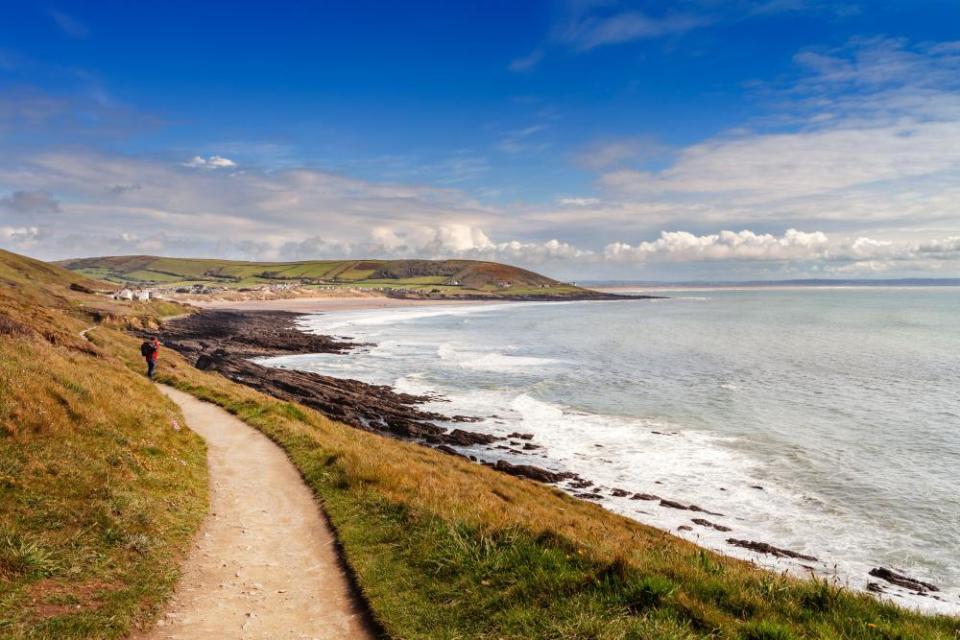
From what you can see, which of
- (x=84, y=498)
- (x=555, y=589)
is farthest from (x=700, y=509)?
(x=84, y=498)

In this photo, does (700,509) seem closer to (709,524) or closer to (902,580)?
(709,524)

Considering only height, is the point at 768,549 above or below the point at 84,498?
below

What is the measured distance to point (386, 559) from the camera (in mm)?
9945

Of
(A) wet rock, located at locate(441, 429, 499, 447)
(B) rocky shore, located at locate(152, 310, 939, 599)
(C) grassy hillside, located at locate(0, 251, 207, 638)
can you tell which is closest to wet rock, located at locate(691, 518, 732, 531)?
(B) rocky shore, located at locate(152, 310, 939, 599)

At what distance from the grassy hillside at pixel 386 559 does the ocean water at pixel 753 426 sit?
145 inches

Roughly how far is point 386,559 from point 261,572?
2.34 m

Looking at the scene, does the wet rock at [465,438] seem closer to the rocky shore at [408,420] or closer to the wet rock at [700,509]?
the rocky shore at [408,420]

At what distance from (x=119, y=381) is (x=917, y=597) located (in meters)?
28.5

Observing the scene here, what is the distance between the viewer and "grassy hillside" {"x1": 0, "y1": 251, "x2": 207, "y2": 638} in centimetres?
777

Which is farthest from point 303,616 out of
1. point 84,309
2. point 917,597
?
point 84,309

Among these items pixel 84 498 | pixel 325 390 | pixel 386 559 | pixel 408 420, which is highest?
pixel 84 498

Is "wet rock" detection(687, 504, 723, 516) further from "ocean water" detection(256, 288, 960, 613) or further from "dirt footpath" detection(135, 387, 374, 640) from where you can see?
"dirt footpath" detection(135, 387, 374, 640)

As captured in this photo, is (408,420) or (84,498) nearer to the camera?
(84,498)

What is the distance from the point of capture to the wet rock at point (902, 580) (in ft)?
57.0
